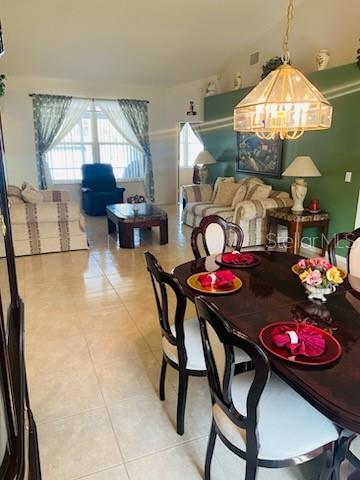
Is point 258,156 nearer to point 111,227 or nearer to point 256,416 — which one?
point 111,227

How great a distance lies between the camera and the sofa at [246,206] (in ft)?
16.7

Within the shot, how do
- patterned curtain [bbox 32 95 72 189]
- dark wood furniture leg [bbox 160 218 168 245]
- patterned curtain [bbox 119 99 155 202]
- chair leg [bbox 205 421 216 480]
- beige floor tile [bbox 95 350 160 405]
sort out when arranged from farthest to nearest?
patterned curtain [bbox 119 99 155 202] < patterned curtain [bbox 32 95 72 189] < dark wood furniture leg [bbox 160 218 168 245] < beige floor tile [bbox 95 350 160 405] < chair leg [bbox 205 421 216 480]

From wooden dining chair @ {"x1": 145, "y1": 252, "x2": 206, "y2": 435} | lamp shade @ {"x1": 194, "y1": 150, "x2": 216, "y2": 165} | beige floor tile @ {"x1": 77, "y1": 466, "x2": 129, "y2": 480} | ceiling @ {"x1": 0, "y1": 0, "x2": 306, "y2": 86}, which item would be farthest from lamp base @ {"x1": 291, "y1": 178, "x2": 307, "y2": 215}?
beige floor tile @ {"x1": 77, "y1": 466, "x2": 129, "y2": 480}

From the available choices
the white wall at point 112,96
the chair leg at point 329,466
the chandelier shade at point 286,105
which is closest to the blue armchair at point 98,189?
the white wall at point 112,96

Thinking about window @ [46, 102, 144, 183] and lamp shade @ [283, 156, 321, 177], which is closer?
lamp shade @ [283, 156, 321, 177]

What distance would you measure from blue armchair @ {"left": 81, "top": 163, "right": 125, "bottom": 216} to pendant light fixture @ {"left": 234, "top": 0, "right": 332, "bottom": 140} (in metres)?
5.38

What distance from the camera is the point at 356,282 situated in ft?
6.90

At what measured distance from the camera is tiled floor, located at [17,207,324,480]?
5.68 feet

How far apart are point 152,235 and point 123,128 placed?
138 inches

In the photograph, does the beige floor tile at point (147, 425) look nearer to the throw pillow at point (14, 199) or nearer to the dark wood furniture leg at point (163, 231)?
the dark wood furniture leg at point (163, 231)

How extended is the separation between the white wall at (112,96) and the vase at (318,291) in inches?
284

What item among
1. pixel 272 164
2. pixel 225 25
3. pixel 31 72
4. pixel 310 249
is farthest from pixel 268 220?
pixel 31 72

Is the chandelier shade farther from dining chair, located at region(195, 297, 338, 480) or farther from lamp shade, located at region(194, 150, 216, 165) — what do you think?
lamp shade, located at region(194, 150, 216, 165)

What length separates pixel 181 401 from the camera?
6.22 feet
